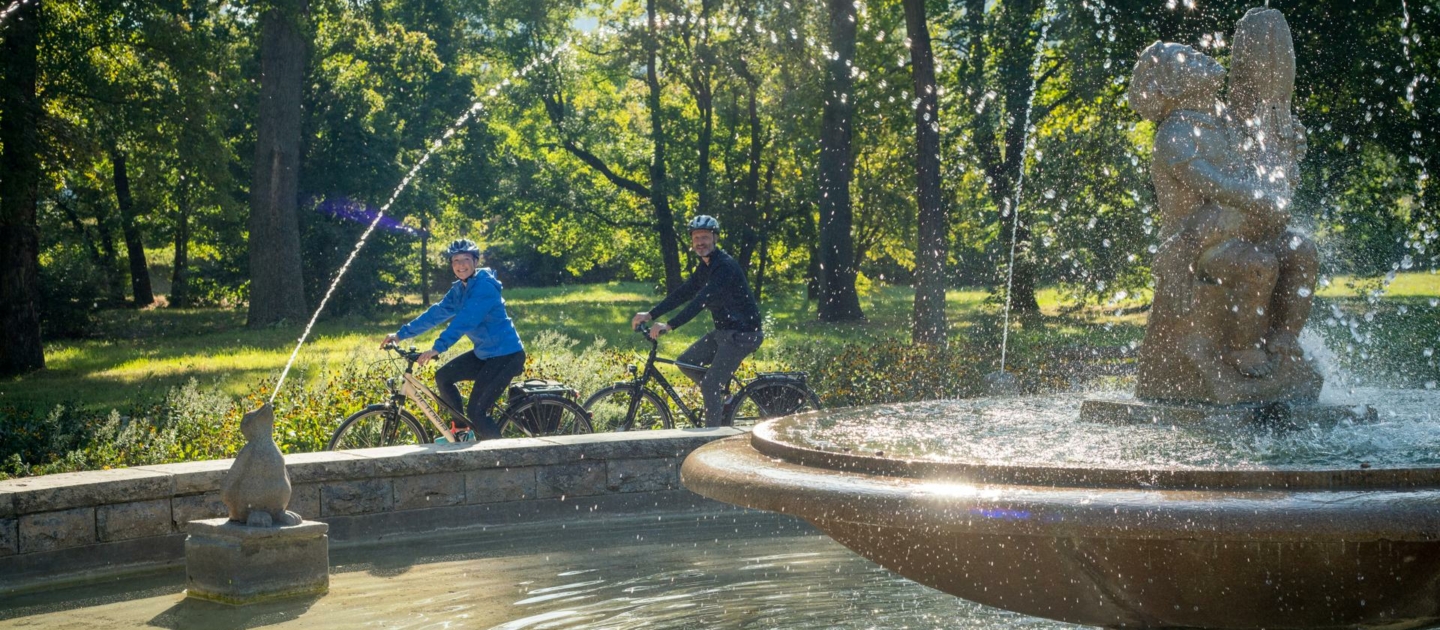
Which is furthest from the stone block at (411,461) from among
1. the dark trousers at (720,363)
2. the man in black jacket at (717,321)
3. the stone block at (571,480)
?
the dark trousers at (720,363)

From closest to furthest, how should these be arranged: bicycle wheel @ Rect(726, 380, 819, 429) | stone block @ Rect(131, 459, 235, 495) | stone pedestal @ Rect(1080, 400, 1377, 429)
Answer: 1. stone pedestal @ Rect(1080, 400, 1377, 429)
2. stone block @ Rect(131, 459, 235, 495)
3. bicycle wheel @ Rect(726, 380, 819, 429)

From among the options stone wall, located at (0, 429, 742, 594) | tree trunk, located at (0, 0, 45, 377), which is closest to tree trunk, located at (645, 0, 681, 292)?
tree trunk, located at (0, 0, 45, 377)

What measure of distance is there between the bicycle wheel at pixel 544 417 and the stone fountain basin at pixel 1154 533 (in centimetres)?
538

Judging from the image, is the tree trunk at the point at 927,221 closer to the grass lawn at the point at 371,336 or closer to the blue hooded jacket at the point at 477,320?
the grass lawn at the point at 371,336

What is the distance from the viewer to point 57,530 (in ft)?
24.3

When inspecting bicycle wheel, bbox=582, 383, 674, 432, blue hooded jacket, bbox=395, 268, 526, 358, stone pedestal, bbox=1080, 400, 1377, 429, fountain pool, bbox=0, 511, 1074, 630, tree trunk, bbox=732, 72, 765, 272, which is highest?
tree trunk, bbox=732, 72, 765, 272

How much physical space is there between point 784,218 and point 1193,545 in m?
34.6

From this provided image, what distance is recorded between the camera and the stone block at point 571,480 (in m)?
9.01

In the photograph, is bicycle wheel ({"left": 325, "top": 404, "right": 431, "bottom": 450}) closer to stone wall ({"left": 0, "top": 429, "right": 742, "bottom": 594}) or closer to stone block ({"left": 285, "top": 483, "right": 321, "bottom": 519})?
stone wall ({"left": 0, "top": 429, "right": 742, "bottom": 594})

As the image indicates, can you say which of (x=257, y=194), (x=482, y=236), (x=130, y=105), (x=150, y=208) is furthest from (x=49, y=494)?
(x=482, y=236)

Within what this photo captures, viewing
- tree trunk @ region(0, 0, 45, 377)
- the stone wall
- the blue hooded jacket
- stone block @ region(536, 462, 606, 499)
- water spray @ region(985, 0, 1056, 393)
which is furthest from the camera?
tree trunk @ region(0, 0, 45, 377)

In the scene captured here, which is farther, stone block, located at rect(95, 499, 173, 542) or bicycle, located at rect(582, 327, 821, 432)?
bicycle, located at rect(582, 327, 821, 432)

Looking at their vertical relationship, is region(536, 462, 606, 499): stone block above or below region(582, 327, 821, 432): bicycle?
below

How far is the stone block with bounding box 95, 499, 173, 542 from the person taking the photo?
7566mm
